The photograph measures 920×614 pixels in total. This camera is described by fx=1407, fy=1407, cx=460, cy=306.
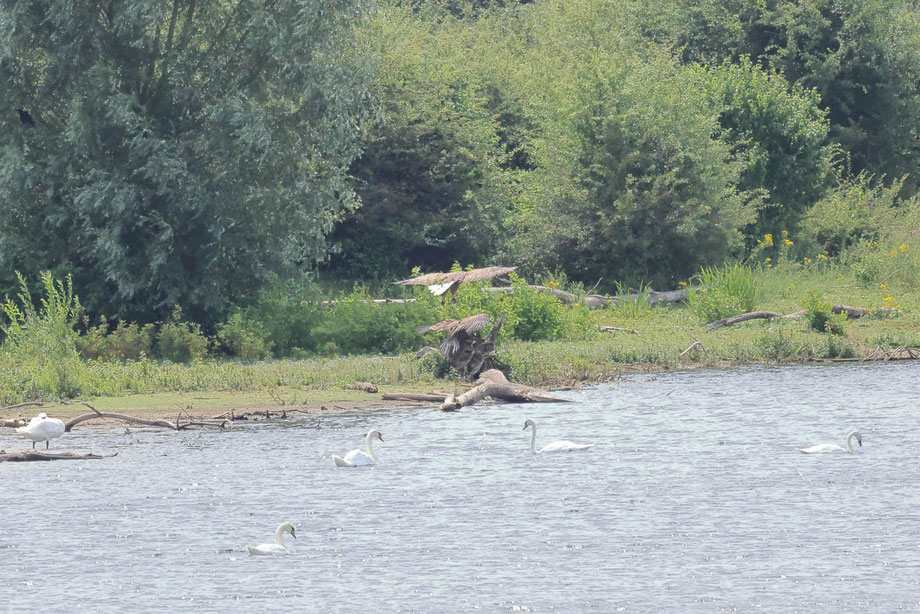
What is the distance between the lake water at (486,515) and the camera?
1125 cm

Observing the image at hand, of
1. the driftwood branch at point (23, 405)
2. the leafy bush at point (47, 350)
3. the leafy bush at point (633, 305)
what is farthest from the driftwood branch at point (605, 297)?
the driftwood branch at point (23, 405)

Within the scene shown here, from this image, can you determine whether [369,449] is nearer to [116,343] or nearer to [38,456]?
[38,456]

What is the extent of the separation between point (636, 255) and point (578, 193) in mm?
1967

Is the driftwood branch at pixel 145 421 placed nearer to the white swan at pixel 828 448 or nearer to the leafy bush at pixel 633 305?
the white swan at pixel 828 448

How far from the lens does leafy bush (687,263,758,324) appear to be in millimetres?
27867

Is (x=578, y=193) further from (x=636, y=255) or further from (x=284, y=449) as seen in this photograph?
(x=284, y=449)

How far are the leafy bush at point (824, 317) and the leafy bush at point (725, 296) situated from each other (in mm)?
1833

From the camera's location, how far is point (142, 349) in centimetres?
2395

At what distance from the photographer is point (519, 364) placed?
22.1m

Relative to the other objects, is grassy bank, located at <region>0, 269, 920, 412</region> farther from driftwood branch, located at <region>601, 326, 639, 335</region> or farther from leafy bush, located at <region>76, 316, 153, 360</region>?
leafy bush, located at <region>76, 316, 153, 360</region>

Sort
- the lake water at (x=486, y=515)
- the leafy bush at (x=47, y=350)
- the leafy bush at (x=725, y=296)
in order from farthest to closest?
the leafy bush at (x=725, y=296)
the leafy bush at (x=47, y=350)
the lake water at (x=486, y=515)

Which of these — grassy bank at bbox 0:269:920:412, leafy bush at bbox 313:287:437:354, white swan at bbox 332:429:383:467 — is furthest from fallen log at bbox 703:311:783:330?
white swan at bbox 332:429:383:467

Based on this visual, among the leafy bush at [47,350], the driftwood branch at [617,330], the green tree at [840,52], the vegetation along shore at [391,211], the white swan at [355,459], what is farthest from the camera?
the green tree at [840,52]

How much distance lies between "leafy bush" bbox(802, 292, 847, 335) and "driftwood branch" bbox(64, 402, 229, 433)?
1227 cm
